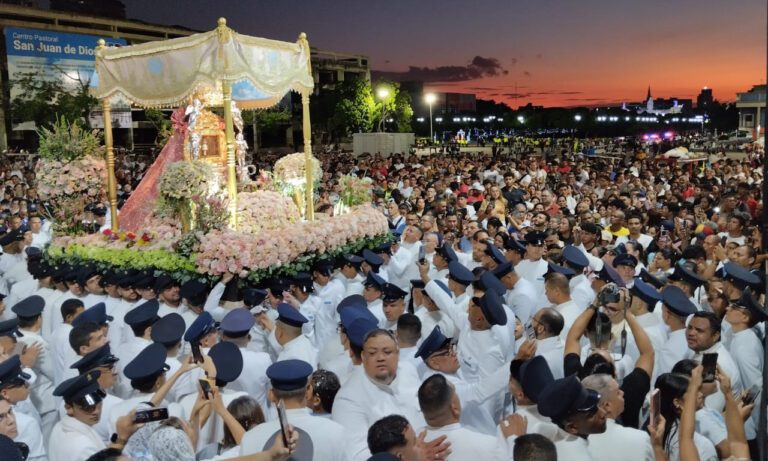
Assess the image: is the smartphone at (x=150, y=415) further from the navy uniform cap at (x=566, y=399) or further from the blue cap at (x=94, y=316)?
the blue cap at (x=94, y=316)

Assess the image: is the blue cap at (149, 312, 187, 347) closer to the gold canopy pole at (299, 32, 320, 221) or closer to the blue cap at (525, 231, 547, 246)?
the blue cap at (525, 231, 547, 246)

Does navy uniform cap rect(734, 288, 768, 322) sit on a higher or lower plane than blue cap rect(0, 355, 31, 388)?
higher

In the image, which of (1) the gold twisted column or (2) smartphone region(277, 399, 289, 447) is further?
(1) the gold twisted column

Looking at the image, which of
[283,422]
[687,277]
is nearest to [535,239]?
[687,277]

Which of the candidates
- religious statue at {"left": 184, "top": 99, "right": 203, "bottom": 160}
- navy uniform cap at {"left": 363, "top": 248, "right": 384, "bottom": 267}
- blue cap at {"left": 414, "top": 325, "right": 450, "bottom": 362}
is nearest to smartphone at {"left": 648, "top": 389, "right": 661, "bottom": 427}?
blue cap at {"left": 414, "top": 325, "right": 450, "bottom": 362}

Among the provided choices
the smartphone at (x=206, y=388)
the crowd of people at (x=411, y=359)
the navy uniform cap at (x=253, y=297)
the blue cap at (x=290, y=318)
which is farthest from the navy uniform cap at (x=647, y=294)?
the smartphone at (x=206, y=388)

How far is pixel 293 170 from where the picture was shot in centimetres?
1120

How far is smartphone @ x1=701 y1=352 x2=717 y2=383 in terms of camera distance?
3826 millimetres

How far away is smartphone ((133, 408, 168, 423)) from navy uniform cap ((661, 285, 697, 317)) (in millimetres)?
3919

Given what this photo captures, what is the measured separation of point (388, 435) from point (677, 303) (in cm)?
322

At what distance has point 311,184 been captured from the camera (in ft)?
34.9

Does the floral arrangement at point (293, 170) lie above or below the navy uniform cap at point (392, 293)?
above

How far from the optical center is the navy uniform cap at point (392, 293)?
5.98 meters

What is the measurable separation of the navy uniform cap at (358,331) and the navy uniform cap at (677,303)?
95.1 inches
